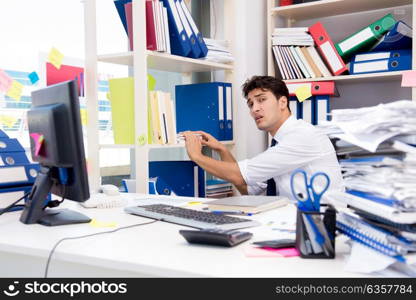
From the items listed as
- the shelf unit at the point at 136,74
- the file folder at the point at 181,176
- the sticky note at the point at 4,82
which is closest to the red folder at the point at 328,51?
the shelf unit at the point at 136,74

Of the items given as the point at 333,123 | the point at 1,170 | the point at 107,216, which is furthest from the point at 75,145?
the point at 333,123

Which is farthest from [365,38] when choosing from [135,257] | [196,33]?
[135,257]

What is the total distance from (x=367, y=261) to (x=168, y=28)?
1.75 meters

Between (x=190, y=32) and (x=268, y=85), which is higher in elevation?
(x=190, y=32)

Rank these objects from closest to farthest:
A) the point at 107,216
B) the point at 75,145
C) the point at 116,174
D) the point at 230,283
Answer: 1. the point at 230,283
2. the point at 75,145
3. the point at 107,216
4. the point at 116,174

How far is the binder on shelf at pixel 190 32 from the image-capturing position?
2.39 metres

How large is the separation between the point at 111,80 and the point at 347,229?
155cm

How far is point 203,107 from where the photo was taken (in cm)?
269

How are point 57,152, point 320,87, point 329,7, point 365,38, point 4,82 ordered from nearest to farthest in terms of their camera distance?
point 57,152, point 4,82, point 365,38, point 320,87, point 329,7

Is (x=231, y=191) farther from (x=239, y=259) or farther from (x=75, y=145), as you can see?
(x=239, y=259)

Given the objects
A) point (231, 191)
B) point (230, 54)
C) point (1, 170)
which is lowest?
point (231, 191)

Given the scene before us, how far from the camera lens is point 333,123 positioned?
1021 millimetres

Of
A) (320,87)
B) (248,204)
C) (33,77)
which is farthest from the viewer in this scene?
(320,87)

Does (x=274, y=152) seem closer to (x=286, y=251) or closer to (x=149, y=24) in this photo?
(x=149, y=24)
